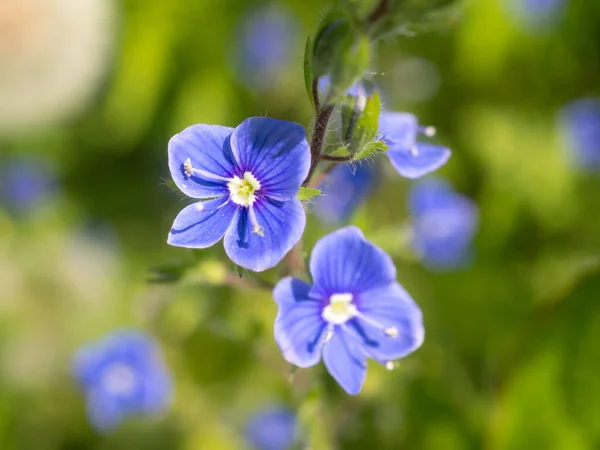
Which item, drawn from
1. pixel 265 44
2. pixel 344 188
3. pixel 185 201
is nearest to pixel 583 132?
pixel 344 188

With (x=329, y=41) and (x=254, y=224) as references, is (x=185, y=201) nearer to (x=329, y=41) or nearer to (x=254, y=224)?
(x=254, y=224)

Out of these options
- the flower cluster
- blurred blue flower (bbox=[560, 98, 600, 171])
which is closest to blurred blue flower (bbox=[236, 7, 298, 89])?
blurred blue flower (bbox=[560, 98, 600, 171])

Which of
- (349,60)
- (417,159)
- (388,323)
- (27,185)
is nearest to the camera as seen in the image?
(349,60)

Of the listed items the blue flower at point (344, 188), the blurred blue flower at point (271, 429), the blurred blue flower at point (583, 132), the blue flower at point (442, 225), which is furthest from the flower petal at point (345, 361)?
the blurred blue flower at point (583, 132)

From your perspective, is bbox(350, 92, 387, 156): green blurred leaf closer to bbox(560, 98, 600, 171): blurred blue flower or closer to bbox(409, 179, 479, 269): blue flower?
bbox(409, 179, 479, 269): blue flower

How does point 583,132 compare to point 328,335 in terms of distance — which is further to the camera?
point 583,132

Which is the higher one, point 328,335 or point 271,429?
point 328,335

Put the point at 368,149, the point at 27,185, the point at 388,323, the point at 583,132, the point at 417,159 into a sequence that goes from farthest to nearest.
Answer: the point at 27,185 → the point at 583,132 → the point at 417,159 → the point at 388,323 → the point at 368,149

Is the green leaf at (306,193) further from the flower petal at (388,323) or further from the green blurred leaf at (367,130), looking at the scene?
the flower petal at (388,323)
